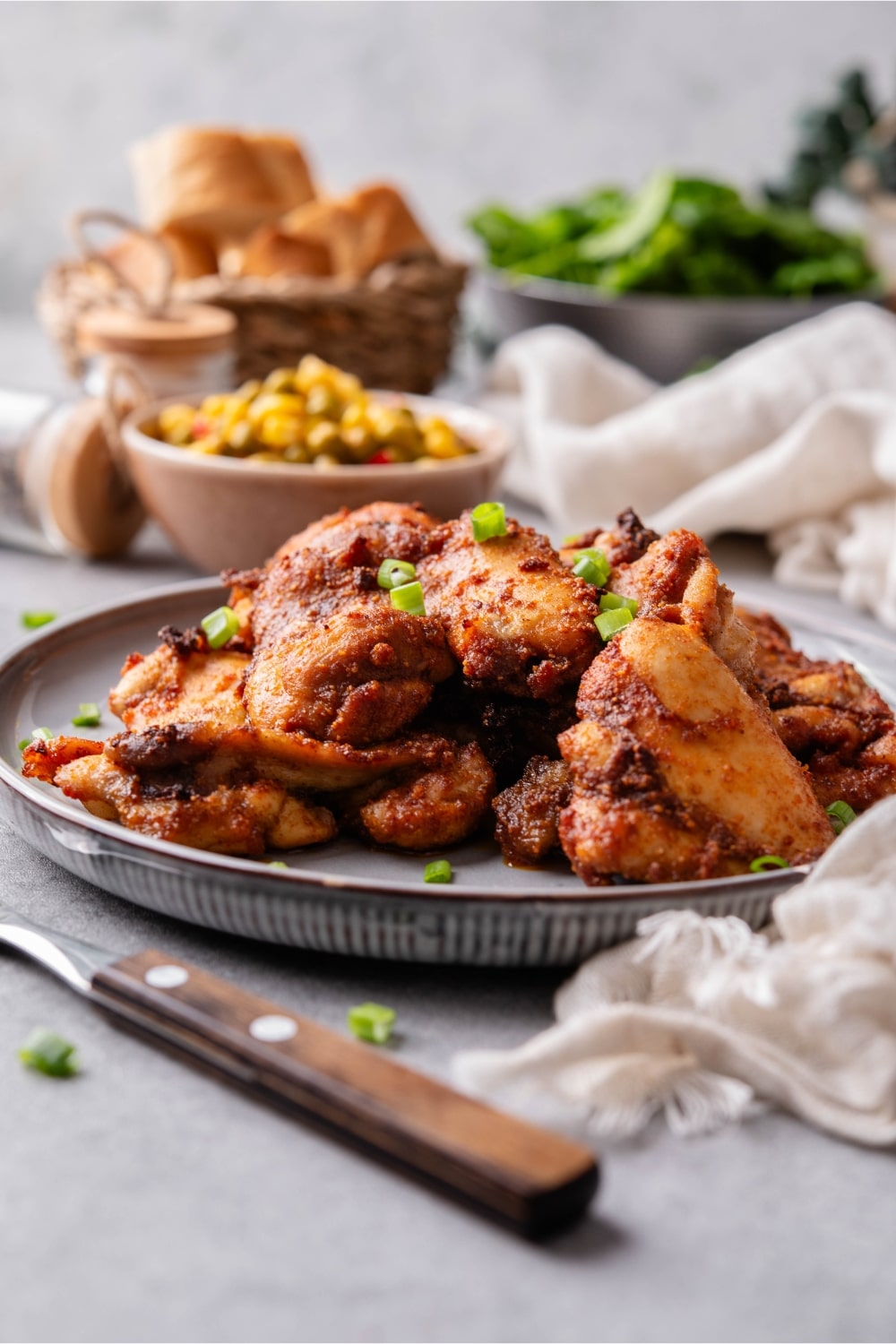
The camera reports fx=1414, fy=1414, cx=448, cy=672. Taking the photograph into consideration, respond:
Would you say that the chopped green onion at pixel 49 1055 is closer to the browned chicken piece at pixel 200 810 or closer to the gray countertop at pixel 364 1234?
the gray countertop at pixel 364 1234

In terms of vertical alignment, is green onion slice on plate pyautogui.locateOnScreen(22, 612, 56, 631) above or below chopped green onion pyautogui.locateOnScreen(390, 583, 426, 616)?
below

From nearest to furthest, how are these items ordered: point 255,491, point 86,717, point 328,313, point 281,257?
point 86,717
point 255,491
point 328,313
point 281,257

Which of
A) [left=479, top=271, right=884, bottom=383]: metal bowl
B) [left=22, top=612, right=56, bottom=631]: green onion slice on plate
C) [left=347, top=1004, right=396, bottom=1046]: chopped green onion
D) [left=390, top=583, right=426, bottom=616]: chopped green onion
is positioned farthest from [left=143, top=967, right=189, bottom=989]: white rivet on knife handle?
[left=479, top=271, right=884, bottom=383]: metal bowl

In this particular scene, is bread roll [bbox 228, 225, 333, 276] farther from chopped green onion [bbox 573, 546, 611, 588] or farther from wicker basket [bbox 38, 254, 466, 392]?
chopped green onion [bbox 573, 546, 611, 588]

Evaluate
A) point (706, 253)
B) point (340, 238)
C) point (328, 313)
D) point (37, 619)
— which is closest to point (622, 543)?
point (37, 619)

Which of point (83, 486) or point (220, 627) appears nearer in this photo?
point (220, 627)

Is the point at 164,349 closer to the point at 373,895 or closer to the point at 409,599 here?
the point at 409,599

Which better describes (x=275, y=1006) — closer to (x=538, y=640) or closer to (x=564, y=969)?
(x=564, y=969)

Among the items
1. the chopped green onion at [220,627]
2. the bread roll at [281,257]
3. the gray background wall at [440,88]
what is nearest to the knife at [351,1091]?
the chopped green onion at [220,627]

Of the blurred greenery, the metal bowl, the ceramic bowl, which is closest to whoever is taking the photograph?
the ceramic bowl
